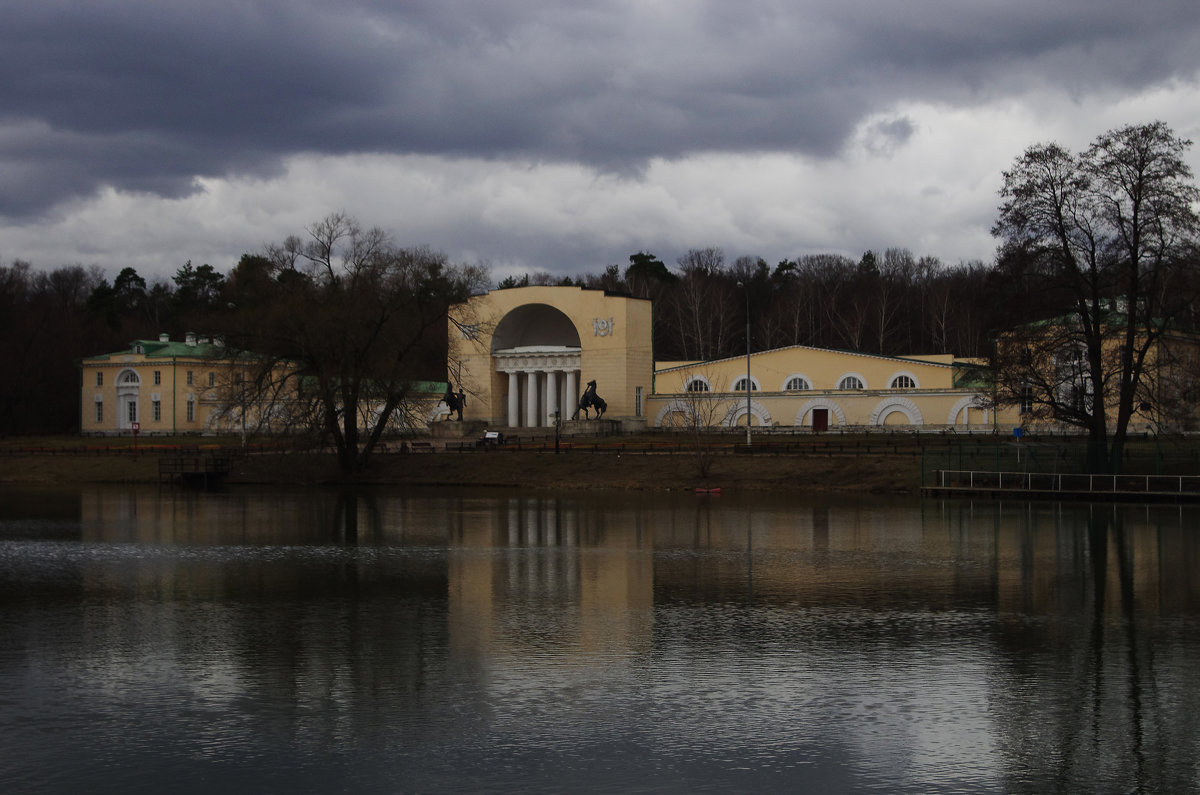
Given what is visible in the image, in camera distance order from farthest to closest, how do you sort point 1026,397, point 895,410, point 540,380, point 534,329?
point 534,329, point 540,380, point 895,410, point 1026,397

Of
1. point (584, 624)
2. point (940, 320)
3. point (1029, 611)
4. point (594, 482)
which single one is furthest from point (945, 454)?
point (940, 320)

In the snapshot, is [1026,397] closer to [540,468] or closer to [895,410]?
[540,468]

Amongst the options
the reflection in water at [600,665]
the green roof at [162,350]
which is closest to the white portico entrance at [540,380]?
the green roof at [162,350]

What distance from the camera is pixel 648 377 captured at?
95000 mm

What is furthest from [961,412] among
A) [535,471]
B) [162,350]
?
[162,350]

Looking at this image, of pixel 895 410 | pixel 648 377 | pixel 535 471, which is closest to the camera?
pixel 535 471

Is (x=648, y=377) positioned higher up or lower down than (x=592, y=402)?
higher up

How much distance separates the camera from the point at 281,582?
2458 cm

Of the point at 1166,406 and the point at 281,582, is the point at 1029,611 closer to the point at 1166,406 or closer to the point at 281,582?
the point at 281,582

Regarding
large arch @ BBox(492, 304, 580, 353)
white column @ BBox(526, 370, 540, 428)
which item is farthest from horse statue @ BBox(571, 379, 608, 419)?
large arch @ BBox(492, 304, 580, 353)

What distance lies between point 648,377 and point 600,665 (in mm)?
79004

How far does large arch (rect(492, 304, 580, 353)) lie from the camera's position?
324 ft

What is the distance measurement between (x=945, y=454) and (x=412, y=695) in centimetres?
4395

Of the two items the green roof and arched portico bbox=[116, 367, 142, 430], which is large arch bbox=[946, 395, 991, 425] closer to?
the green roof
